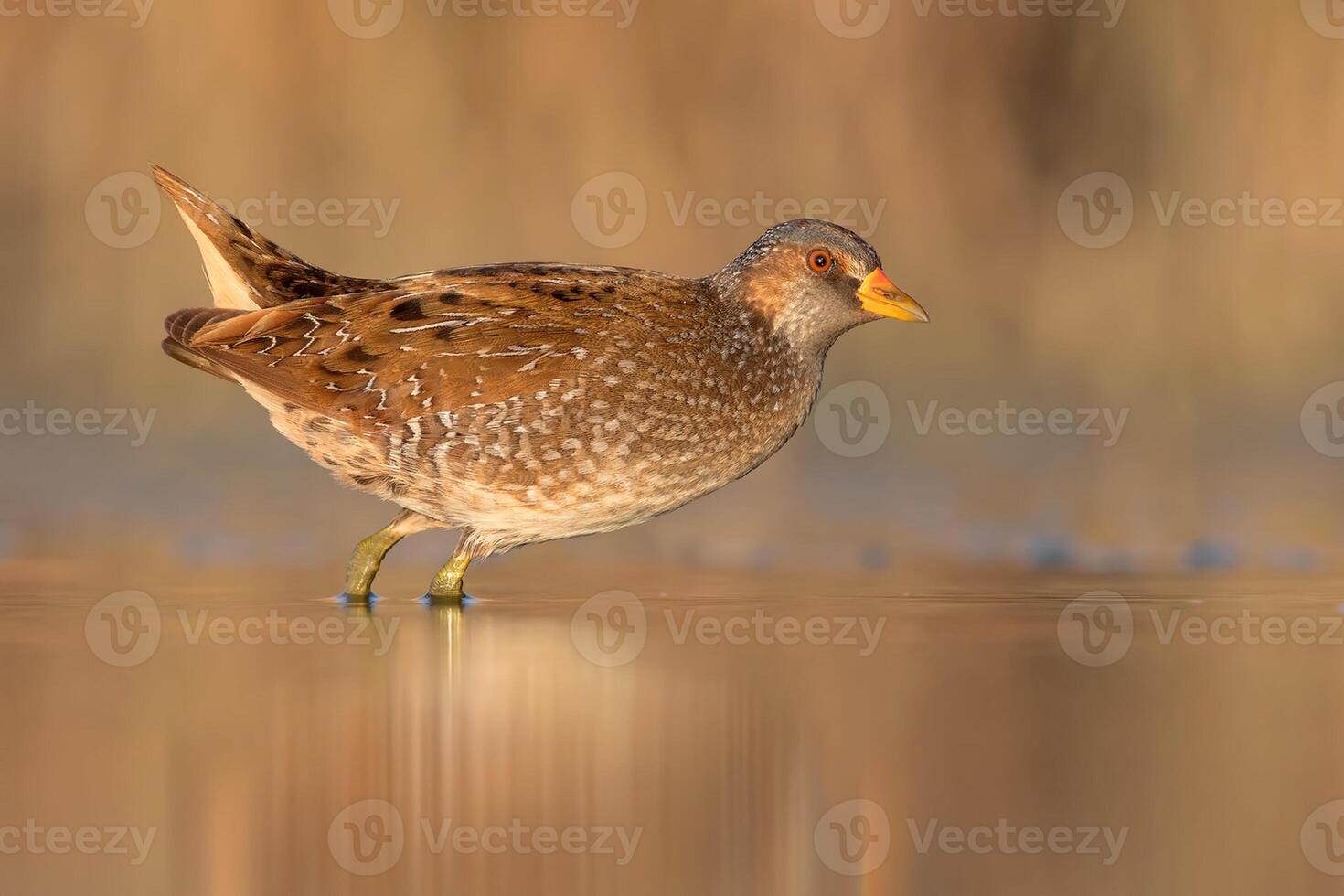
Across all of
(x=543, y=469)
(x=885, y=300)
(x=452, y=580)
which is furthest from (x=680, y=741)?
(x=885, y=300)

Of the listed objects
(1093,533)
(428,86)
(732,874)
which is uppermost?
(428,86)

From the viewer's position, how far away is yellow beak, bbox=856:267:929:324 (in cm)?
1055

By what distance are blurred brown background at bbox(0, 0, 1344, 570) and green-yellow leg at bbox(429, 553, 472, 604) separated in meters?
5.77

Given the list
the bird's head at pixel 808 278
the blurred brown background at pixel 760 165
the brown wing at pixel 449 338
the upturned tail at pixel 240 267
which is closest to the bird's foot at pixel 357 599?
the brown wing at pixel 449 338

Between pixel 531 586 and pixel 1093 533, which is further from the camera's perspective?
pixel 1093 533

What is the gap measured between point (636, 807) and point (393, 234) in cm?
1105

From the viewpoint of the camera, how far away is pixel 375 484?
1048 centimetres

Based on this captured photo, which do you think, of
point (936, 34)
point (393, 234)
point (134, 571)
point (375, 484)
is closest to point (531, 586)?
point (375, 484)

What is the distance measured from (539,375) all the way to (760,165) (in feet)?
24.8

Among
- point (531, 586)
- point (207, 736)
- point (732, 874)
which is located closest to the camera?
point (732, 874)

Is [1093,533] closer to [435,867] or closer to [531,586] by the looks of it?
[531,586]

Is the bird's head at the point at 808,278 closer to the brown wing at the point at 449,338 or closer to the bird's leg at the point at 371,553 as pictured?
the brown wing at the point at 449,338

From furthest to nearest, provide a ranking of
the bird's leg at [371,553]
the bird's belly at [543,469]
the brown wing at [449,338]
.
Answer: the bird's leg at [371,553], the brown wing at [449,338], the bird's belly at [543,469]

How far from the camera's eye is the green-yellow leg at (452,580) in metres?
10.6
